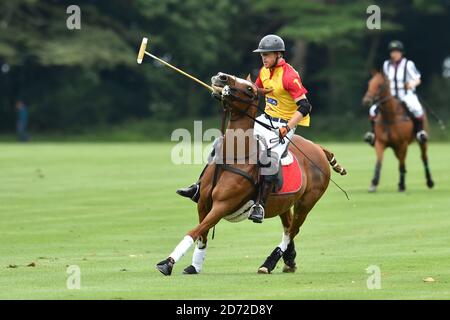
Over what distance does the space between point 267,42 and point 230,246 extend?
14.5 feet

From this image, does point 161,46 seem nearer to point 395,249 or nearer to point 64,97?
point 64,97

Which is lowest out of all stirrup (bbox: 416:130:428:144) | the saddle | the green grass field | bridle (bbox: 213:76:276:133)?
the green grass field

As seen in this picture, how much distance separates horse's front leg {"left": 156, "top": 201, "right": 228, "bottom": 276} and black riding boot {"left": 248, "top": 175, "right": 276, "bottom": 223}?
1.18ft

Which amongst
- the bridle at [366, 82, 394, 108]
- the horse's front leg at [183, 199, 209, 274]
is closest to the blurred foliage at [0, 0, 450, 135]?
the bridle at [366, 82, 394, 108]

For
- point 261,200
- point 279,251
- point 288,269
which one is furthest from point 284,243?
point 261,200

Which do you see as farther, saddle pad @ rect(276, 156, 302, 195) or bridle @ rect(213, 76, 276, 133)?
saddle pad @ rect(276, 156, 302, 195)

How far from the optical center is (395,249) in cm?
1689

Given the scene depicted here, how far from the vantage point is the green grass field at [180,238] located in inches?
488

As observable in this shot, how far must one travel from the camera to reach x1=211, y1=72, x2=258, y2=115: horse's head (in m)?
13.4

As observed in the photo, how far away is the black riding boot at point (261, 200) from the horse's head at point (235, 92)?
2.62 ft

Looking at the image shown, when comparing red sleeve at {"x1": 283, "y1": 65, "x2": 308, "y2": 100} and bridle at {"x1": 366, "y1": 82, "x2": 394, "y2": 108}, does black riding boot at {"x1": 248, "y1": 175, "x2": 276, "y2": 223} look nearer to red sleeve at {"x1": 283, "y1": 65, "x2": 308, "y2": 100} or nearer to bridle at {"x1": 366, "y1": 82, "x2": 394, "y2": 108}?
red sleeve at {"x1": 283, "y1": 65, "x2": 308, "y2": 100}

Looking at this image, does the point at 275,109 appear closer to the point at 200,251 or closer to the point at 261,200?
the point at 261,200

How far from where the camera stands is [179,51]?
6631 centimetres
